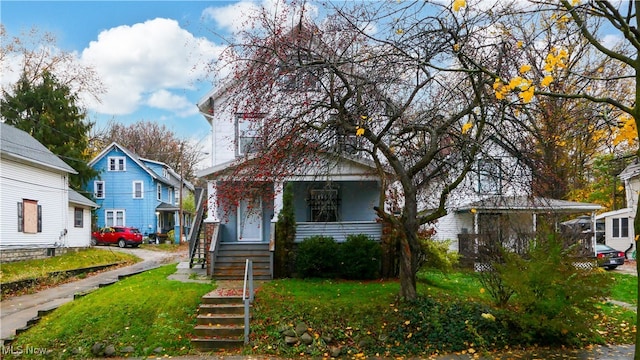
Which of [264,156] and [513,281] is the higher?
[264,156]

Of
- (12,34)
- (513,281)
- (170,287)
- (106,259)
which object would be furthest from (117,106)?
(513,281)

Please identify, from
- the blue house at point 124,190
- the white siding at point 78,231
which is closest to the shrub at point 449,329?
the white siding at point 78,231

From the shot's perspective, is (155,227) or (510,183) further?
A: (155,227)

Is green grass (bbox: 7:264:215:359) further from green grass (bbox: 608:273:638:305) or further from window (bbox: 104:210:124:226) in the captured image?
window (bbox: 104:210:124:226)

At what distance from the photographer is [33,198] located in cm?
2028

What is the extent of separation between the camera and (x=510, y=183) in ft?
31.5

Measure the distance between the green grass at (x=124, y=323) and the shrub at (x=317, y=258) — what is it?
274cm

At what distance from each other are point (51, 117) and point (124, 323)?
26467 millimetres

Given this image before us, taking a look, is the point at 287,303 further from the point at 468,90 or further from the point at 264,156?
the point at 468,90

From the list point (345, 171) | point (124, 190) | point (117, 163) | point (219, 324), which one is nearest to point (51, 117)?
point (117, 163)

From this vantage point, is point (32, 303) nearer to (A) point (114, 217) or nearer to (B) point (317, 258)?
(B) point (317, 258)

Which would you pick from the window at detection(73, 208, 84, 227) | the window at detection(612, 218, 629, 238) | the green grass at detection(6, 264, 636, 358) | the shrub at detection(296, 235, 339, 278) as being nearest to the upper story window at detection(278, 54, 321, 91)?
the green grass at detection(6, 264, 636, 358)

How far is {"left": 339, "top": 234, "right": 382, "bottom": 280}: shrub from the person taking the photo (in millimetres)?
12805

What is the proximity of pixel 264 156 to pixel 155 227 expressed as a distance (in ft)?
103
